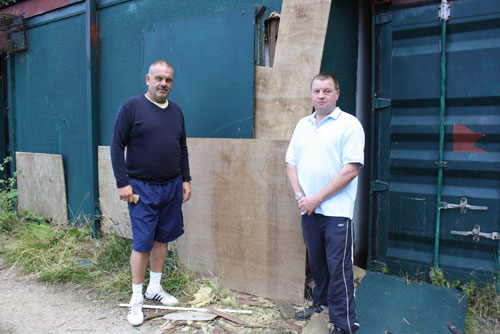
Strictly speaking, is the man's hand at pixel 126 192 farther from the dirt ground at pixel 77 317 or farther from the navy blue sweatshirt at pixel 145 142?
the dirt ground at pixel 77 317

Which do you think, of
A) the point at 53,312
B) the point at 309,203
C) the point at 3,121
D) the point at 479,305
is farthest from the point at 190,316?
the point at 3,121

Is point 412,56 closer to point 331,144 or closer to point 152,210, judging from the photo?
point 331,144

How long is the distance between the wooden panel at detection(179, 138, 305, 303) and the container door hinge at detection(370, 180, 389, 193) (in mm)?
922

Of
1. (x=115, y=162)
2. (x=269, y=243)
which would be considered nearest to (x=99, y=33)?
(x=115, y=162)

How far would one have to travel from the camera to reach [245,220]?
135 inches

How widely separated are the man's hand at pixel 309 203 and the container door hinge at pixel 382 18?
6.17 ft

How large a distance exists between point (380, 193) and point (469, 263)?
2.95ft

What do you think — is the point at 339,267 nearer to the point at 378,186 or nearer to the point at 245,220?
the point at 245,220

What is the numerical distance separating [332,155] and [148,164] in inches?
55.6

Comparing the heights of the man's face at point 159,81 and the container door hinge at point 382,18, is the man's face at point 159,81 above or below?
below

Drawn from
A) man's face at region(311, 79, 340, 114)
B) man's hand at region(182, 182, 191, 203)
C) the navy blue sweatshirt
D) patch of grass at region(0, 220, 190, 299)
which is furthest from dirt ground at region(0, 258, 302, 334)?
man's face at region(311, 79, 340, 114)

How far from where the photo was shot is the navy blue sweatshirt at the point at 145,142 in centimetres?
304

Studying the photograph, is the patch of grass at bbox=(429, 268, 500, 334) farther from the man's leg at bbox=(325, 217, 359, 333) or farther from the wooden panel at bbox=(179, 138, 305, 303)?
the wooden panel at bbox=(179, 138, 305, 303)

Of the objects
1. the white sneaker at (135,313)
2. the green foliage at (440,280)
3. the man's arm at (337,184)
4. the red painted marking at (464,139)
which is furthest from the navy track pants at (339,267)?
the white sneaker at (135,313)
